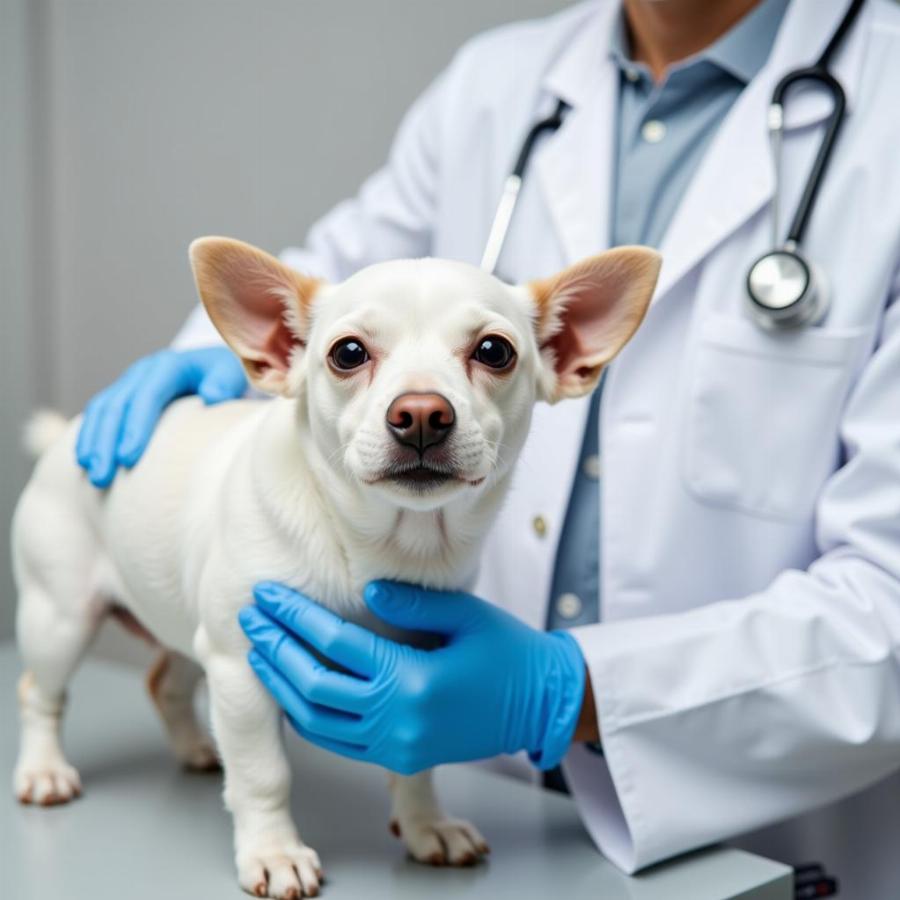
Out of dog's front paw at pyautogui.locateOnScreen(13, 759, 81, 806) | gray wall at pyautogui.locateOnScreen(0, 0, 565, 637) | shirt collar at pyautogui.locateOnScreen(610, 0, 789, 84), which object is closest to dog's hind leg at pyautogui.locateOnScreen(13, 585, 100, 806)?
dog's front paw at pyautogui.locateOnScreen(13, 759, 81, 806)

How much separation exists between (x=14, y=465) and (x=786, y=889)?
2074 mm

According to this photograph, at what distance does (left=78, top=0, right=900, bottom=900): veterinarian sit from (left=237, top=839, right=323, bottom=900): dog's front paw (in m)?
0.11

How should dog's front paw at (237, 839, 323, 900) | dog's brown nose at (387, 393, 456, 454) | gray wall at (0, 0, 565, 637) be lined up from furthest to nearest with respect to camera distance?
gray wall at (0, 0, 565, 637) → dog's front paw at (237, 839, 323, 900) → dog's brown nose at (387, 393, 456, 454)

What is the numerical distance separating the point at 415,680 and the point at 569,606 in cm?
42

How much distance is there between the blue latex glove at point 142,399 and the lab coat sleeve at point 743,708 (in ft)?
1.65

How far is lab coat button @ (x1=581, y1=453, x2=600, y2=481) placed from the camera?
140 centimetres

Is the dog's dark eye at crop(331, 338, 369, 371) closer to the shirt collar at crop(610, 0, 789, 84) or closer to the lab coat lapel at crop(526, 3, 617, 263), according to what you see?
the lab coat lapel at crop(526, 3, 617, 263)

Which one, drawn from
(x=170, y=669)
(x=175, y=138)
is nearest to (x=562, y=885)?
(x=170, y=669)

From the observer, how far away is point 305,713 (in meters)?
1.04

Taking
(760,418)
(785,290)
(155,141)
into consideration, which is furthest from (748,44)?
(155,141)

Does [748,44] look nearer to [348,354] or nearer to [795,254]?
[795,254]

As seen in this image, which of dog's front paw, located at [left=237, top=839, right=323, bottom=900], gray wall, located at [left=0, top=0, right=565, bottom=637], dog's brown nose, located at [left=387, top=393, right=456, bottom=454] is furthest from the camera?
gray wall, located at [left=0, top=0, right=565, bottom=637]

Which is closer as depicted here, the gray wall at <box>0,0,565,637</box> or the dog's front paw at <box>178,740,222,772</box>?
the dog's front paw at <box>178,740,222,772</box>

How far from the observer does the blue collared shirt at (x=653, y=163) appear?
55.6 inches
